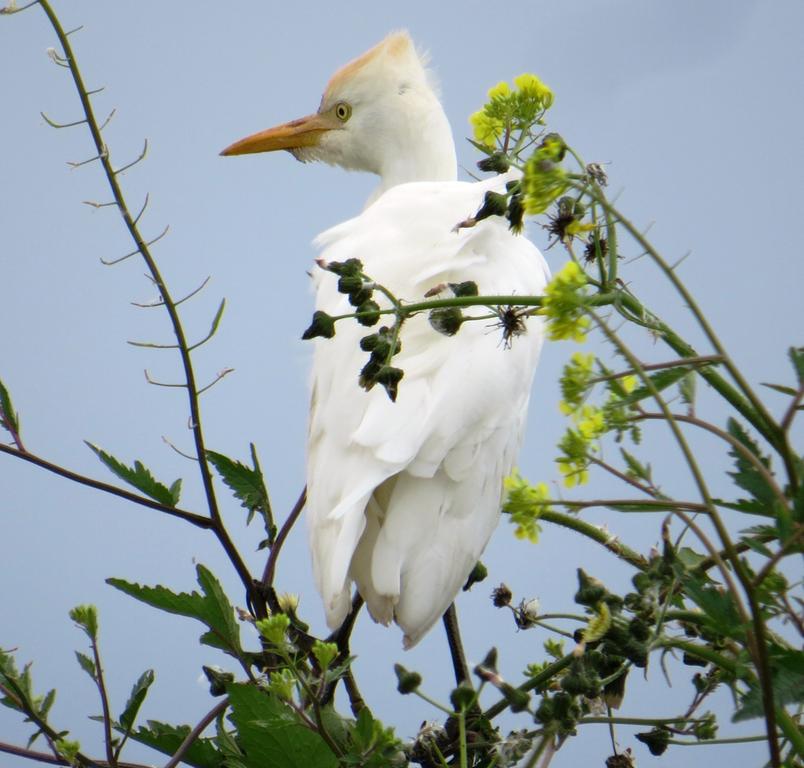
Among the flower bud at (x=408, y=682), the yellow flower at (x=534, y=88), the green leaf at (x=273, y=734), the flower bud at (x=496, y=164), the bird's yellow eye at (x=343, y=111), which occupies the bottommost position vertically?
the green leaf at (x=273, y=734)

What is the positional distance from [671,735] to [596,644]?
0.62ft

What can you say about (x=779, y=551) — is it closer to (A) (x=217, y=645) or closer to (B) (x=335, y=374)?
(A) (x=217, y=645)

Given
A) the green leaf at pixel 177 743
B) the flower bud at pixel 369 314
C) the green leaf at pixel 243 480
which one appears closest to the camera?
the flower bud at pixel 369 314

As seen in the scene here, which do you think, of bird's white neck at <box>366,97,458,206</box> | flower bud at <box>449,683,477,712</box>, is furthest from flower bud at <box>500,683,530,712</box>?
bird's white neck at <box>366,97,458,206</box>

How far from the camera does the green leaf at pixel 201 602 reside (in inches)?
31.9

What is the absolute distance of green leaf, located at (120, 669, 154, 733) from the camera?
2.87ft

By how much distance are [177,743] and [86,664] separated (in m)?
0.10

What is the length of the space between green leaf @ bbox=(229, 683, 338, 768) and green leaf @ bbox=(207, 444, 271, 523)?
337 millimetres

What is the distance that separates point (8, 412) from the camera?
3.04 ft

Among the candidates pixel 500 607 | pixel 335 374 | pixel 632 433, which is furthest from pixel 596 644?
pixel 335 374

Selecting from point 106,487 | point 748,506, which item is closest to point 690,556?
point 748,506

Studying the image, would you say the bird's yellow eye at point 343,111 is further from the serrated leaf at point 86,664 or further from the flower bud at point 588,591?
the flower bud at point 588,591

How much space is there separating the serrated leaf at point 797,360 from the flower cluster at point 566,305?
0.09 m

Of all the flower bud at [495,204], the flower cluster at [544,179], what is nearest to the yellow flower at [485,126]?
the flower bud at [495,204]
